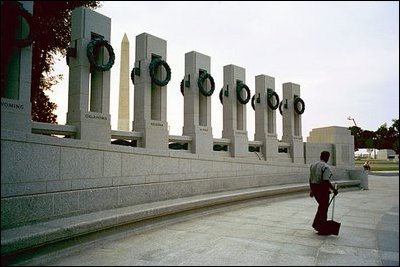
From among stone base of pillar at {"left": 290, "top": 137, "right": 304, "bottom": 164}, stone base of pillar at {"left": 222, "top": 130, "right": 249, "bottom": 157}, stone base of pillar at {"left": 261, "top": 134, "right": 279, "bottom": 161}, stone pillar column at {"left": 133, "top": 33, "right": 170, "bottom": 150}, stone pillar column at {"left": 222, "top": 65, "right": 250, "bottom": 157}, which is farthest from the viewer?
stone base of pillar at {"left": 290, "top": 137, "right": 304, "bottom": 164}

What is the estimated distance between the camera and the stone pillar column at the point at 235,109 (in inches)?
576

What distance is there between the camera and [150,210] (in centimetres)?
735

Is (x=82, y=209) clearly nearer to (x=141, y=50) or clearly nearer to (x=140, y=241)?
(x=140, y=241)

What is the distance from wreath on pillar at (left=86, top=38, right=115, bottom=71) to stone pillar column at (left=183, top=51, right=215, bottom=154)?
12.1 feet

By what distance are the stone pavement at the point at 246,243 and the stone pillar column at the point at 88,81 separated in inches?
150

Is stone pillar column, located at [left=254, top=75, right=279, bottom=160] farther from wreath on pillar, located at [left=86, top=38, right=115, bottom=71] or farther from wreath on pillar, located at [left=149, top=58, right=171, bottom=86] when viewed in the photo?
wreath on pillar, located at [left=86, top=38, right=115, bottom=71]

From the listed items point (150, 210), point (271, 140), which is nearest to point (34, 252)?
point (150, 210)

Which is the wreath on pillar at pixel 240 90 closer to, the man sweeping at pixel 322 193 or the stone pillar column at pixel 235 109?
the stone pillar column at pixel 235 109

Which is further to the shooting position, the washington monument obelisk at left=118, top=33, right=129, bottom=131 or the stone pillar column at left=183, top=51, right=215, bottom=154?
the washington monument obelisk at left=118, top=33, right=129, bottom=131

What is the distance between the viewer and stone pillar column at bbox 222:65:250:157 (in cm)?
1462

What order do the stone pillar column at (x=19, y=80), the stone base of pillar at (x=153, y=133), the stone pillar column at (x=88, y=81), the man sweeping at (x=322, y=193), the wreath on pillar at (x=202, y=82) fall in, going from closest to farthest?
the man sweeping at (x=322, y=193)
the stone pillar column at (x=19, y=80)
the stone pillar column at (x=88, y=81)
the stone base of pillar at (x=153, y=133)
the wreath on pillar at (x=202, y=82)

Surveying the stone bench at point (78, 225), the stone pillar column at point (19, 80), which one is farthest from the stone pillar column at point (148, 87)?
the stone pillar column at point (19, 80)

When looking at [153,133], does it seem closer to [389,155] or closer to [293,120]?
[389,155]

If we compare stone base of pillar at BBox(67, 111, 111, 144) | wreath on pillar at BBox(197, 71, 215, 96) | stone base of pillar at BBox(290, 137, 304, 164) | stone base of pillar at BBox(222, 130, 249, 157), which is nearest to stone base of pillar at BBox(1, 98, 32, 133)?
stone base of pillar at BBox(67, 111, 111, 144)
